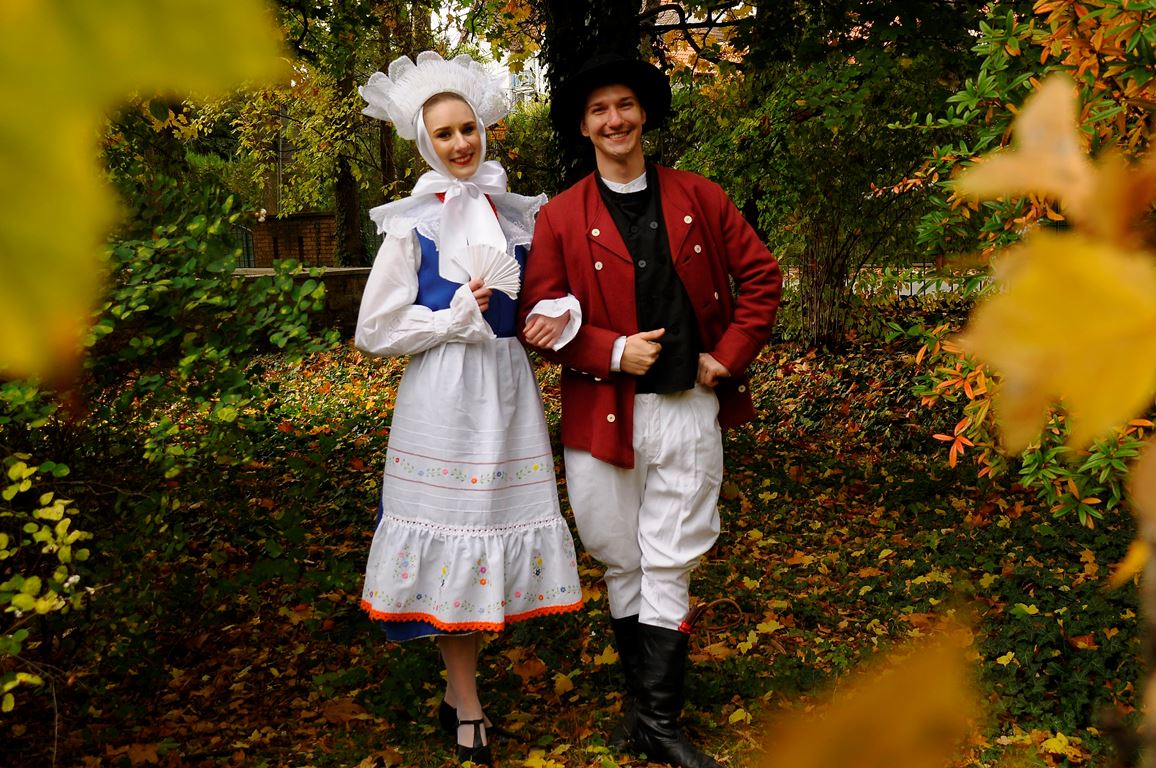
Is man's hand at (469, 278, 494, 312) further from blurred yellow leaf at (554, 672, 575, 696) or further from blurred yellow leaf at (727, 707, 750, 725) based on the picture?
blurred yellow leaf at (727, 707, 750, 725)

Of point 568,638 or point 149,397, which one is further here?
point 568,638

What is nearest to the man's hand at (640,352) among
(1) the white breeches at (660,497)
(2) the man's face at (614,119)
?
(1) the white breeches at (660,497)

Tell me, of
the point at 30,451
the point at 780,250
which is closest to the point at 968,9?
the point at 780,250

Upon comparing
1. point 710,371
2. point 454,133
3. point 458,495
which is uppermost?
point 454,133

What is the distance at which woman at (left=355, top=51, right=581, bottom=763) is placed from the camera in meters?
3.12

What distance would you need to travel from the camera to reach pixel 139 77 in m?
0.21

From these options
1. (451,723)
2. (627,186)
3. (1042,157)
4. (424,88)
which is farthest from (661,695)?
(1042,157)

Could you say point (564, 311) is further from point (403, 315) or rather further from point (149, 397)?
point (149, 397)

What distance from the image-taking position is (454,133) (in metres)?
3.24

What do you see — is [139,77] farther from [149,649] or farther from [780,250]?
[780,250]

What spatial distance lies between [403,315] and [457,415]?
0.35 metres

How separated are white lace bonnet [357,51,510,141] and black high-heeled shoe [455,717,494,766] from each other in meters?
1.92

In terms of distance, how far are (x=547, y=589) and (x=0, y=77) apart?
320cm

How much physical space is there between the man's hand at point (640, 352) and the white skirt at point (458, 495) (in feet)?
1.28
